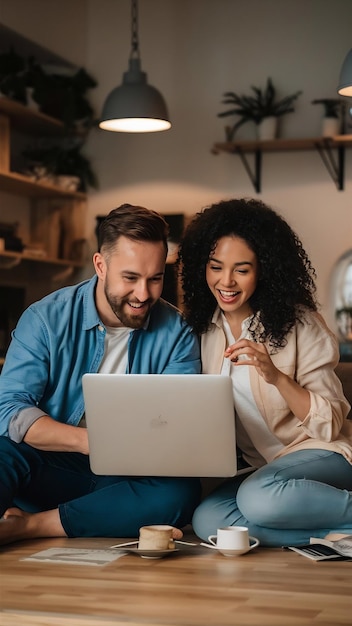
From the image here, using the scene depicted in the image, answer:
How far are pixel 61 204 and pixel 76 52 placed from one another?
0.96 m

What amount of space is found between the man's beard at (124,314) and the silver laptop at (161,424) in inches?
12.0

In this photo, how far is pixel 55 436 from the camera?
101 inches

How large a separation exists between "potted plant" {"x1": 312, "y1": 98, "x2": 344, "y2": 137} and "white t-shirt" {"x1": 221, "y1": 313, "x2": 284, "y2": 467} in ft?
9.59

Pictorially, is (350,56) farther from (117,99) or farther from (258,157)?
(258,157)

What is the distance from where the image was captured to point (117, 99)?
14.9ft

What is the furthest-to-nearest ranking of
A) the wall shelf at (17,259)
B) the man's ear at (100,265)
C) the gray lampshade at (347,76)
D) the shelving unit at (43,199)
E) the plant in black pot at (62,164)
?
the plant in black pot at (62,164) → the shelving unit at (43,199) → the wall shelf at (17,259) → the gray lampshade at (347,76) → the man's ear at (100,265)

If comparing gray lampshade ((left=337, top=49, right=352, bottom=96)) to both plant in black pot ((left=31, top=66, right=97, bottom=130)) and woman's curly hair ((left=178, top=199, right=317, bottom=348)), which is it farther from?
plant in black pot ((left=31, top=66, right=97, bottom=130))

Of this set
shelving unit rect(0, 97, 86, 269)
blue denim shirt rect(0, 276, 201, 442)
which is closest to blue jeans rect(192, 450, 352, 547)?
blue denim shirt rect(0, 276, 201, 442)

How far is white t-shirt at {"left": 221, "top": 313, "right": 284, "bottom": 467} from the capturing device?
2.72 meters

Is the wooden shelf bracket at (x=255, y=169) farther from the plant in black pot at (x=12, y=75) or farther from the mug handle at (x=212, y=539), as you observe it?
the mug handle at (x=212, y=539)

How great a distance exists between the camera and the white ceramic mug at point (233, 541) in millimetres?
2434

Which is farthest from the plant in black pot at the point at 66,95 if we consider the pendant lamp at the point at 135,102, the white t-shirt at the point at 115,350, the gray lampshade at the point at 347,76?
the white t-shirt at the point at 115,350

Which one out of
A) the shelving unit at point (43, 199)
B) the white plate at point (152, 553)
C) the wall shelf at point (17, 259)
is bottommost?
the white plate at point (152, 553)

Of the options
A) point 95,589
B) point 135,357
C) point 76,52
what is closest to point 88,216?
point 76,52
